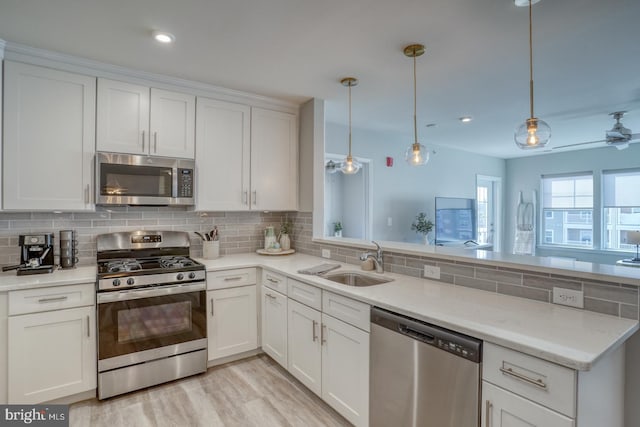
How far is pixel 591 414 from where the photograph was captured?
3.88 ft

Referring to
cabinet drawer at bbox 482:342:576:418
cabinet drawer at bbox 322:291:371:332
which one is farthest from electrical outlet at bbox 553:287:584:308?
cabinet drawer at bbox 322:291:371:332

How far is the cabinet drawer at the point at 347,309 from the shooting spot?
1855mm

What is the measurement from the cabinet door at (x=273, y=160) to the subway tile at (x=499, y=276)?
2.06 metres

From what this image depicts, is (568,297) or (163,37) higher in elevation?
(163,37)

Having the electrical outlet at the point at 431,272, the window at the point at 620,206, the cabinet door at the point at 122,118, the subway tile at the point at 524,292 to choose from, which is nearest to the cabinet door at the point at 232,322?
the cabinet door at the point at 122,118

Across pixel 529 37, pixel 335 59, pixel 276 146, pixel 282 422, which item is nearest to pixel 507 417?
pixel 282 422

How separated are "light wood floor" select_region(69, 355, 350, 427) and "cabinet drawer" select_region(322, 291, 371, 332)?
0.72 metres

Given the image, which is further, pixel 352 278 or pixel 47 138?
pixel 352 278

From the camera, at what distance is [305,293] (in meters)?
2.35

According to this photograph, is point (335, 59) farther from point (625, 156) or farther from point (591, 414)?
point (625, 156)

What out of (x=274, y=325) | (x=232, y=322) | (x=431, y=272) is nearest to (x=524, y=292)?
(x=431, y=272)

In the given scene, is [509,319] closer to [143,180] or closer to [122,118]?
[143,180]

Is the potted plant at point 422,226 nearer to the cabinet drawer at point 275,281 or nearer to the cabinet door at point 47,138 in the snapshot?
the cabinet drawer at point 275,281

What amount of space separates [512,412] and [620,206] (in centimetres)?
615
